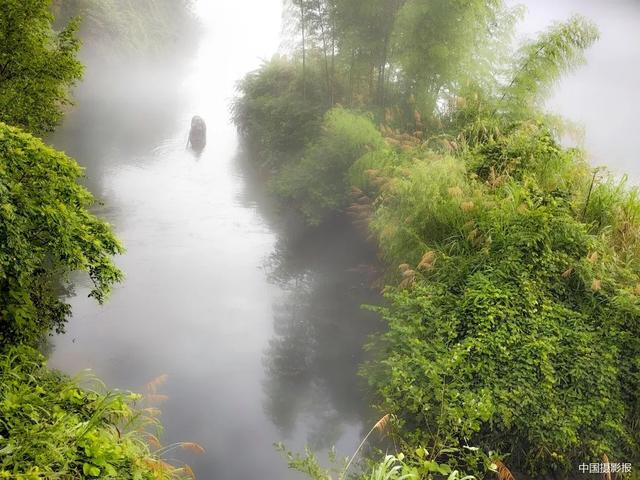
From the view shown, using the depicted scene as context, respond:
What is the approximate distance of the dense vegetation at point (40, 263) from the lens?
2.50m

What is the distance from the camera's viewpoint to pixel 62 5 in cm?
1948

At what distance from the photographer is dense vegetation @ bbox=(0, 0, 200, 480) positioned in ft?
8.19

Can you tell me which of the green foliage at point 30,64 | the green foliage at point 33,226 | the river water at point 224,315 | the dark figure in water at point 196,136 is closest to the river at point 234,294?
the river water at point 224,315

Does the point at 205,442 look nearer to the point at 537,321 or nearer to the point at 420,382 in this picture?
the point at 420,382

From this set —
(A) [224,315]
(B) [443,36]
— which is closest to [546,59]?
(B) [443,36]

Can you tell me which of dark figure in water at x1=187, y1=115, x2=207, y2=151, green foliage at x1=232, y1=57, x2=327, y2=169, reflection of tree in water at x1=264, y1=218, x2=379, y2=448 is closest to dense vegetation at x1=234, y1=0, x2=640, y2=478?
reflection of tree in water at x1=264, y1=218, x2=379, y2=448

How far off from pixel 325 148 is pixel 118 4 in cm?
2551

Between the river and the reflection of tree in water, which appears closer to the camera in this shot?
the river

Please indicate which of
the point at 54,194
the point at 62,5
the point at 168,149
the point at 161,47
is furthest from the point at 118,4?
the point at 54,194

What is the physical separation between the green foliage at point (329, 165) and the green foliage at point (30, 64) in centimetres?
554

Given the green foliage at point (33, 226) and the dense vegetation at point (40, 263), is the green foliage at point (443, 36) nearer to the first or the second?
the dense vegetation at point (40, 263)

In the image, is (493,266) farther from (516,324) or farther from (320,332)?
(320,332)

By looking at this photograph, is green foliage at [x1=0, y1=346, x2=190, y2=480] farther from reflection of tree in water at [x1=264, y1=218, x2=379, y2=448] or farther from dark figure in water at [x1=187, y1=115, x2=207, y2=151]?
dark figure in water at [x1=187, y1=115, x2=207, y2=151]

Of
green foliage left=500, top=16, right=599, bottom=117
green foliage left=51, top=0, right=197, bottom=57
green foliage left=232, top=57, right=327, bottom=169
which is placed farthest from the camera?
green foliage left=51, top=0, right=197, bottom=57
